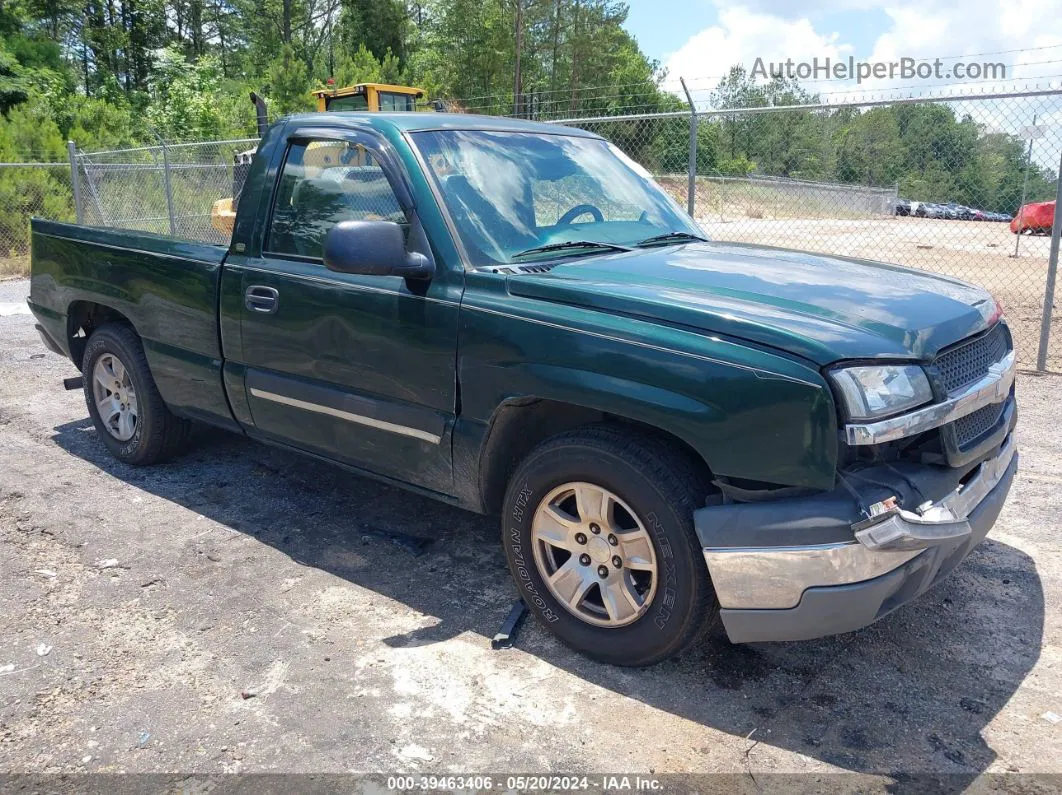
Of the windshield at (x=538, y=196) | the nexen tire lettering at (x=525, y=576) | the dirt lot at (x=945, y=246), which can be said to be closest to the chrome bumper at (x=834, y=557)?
the nexen tire lettering at (x=525, y=576)

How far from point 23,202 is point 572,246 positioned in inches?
617

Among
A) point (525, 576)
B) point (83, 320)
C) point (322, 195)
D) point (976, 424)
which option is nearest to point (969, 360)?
point (976, 424)

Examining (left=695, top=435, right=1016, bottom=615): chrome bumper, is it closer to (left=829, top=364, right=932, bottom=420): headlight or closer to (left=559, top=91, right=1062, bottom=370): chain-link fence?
(left=829, top=364, right=932, bottom=420): headlight

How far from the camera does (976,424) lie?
3.09 m

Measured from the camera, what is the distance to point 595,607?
3195 millimetres

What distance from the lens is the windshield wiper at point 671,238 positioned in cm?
388

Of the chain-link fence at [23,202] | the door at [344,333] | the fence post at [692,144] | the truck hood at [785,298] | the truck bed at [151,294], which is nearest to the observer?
the truck hood at [785,298]

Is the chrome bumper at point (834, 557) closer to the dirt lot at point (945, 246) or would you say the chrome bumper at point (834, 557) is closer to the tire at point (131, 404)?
the tire at point (131, 404)

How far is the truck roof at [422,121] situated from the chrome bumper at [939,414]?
2200 mm

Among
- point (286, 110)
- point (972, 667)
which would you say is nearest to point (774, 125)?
point (972, 667)

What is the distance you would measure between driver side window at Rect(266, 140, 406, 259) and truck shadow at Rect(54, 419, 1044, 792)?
1.39m

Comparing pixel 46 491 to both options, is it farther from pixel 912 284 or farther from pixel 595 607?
pixel 912 284

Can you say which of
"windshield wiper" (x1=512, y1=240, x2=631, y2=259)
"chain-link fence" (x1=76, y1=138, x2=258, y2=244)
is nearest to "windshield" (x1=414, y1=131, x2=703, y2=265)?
"windshield wiper" (x1=512, y1=240, x2=631, y2=259)

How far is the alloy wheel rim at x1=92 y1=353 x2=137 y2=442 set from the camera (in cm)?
510
